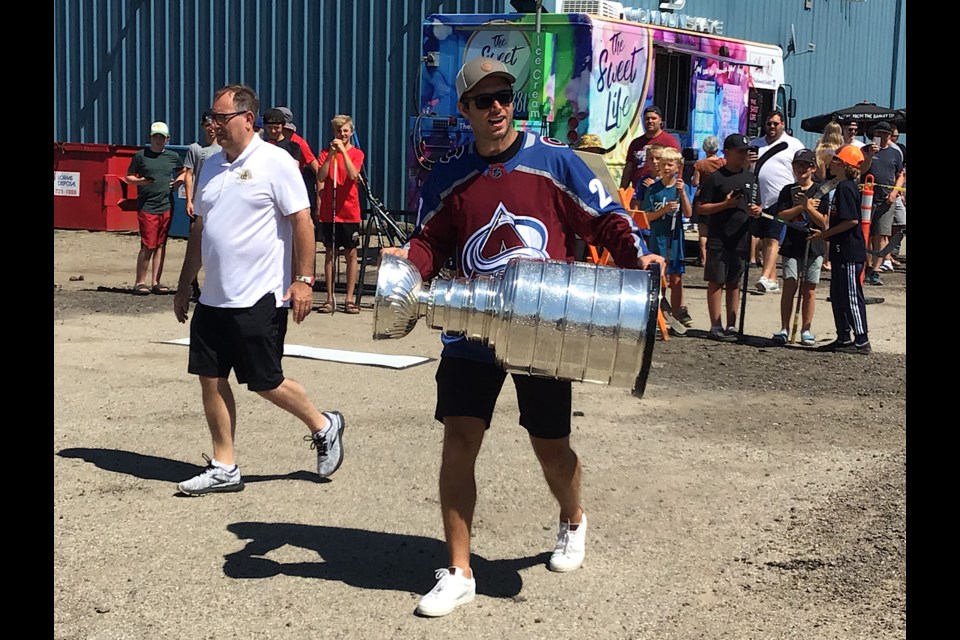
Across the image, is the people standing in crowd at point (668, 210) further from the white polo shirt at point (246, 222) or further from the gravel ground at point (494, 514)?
the white polo shirt at point (246, 222)

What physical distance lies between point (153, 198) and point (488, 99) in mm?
9586

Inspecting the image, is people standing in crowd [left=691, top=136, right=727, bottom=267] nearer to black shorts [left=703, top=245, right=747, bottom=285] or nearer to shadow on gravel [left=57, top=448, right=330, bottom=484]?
black shorts [left=703, top=245, right=747, bottom=285]

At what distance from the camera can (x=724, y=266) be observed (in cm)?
1209

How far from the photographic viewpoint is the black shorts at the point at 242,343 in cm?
668

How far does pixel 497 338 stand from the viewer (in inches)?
185

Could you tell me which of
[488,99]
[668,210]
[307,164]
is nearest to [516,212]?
[488,99]

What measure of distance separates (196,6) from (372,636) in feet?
58.3

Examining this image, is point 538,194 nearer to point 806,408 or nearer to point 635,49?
point 806,408

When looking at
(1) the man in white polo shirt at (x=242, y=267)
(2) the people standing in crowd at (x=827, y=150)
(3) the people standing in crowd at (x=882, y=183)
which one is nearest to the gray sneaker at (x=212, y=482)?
(1) the man in white polo shirt at (x=242, y=267)

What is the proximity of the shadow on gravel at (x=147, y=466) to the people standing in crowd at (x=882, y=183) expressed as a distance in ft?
38.2

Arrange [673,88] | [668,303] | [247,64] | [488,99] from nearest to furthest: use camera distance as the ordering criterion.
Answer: [488,99] < [668,303] < [673,88] < [247,64]

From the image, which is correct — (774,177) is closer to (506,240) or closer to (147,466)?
(147,466)
